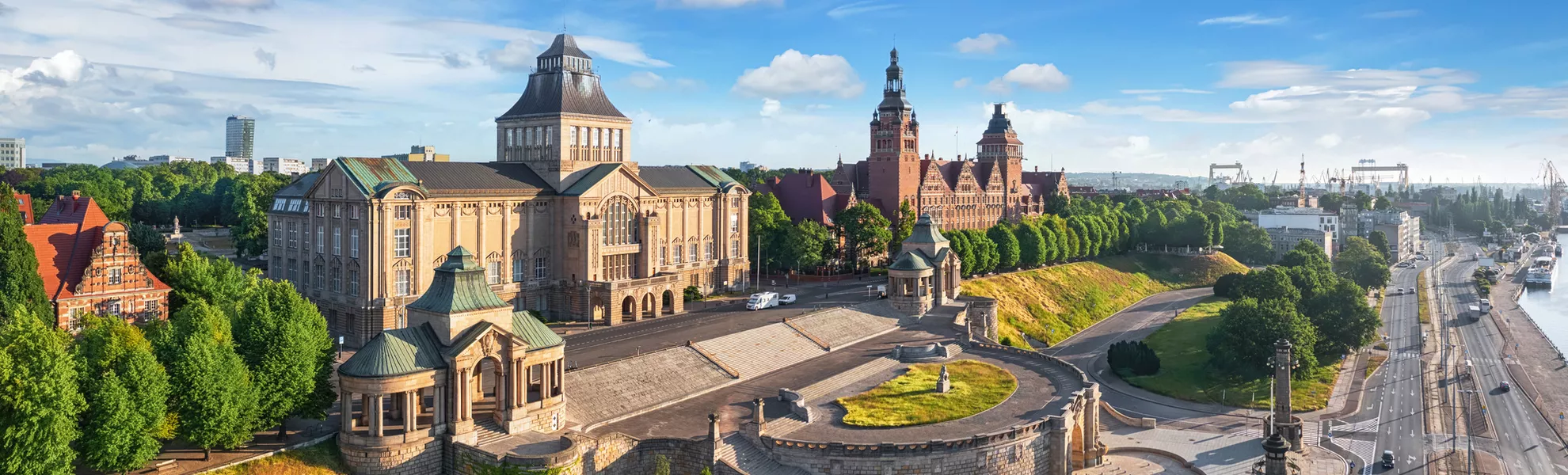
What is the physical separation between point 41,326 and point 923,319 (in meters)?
60.8

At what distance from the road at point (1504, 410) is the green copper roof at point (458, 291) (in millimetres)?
65821

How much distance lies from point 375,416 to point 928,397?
29.4 metres

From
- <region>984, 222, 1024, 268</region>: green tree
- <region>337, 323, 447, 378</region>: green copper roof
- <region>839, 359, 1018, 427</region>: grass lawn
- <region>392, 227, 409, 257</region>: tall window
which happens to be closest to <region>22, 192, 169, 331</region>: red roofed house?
<region>392, 227, 409, 257</region>: tall window

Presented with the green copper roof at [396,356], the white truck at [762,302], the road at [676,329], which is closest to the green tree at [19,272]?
the green copper roof at [396,356]

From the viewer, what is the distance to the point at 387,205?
69375mm

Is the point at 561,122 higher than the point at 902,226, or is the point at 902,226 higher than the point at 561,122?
the point at 561,122

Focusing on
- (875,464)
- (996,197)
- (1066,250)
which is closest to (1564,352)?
(1066,250)

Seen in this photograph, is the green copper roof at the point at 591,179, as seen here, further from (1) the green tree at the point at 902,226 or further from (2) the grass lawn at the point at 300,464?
(1) the green tree at the point at 902,226

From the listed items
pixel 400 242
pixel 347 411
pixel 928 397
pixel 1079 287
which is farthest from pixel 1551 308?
pixel 347 411

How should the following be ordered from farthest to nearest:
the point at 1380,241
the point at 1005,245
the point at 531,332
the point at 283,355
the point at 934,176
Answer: the point at 1380,241 < the point at 934,176 < the point at 1005,245 < the point at 531,332 < the point at 283,355

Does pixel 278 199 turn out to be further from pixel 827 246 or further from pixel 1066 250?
pixel 1066 250

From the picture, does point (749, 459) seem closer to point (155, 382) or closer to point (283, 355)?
point (283, 355)

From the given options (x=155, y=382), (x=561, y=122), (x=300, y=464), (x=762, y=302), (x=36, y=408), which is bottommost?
(x=300, y=464)

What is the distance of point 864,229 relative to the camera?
4532 inches
